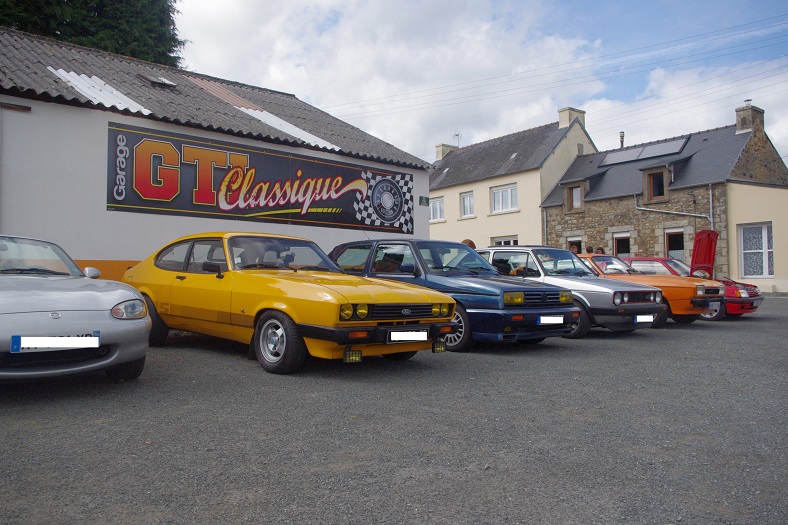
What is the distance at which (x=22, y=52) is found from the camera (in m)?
11.8

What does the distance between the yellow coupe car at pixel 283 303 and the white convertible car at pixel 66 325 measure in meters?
1.14

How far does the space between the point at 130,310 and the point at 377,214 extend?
384 inches

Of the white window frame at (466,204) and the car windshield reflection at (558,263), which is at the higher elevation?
the white window frame at (466,204)

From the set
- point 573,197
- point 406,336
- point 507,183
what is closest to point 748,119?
point 573,197

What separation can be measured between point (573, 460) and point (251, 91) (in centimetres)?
1554

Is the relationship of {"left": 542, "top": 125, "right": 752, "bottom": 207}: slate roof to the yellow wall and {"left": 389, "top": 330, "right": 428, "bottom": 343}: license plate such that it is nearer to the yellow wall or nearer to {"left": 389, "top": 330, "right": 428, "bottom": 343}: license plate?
the yellow wall

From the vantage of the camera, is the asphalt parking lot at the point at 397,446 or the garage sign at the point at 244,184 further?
the garage sign at the point at 244,184

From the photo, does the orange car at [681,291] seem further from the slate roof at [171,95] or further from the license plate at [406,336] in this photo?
the slate roof at [171,95]

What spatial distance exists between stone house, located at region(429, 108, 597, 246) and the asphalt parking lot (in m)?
25.7

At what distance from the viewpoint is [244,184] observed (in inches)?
481

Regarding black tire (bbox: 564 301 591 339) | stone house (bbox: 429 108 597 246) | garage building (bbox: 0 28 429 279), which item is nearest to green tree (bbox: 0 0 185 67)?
garage building (bbox: 0 28 429 279)

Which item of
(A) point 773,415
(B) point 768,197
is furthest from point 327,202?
(B) point 768,197

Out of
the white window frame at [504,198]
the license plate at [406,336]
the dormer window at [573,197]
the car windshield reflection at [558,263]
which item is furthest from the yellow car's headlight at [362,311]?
the white window frame at [504,198]

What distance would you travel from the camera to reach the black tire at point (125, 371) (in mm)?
5230
